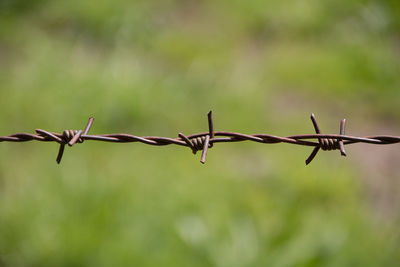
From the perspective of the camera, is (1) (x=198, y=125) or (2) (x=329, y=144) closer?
(2) (x=329, y=144)

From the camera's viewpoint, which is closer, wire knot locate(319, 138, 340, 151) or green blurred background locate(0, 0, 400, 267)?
wire knot locate(319, 138, 340, 151)

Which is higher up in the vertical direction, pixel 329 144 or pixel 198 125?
pixel 198 125

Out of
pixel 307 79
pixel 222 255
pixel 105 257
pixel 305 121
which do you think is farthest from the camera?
pixel 307 79

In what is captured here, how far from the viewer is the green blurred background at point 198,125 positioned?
3.05m

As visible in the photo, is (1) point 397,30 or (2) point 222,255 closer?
(2) point 222,255

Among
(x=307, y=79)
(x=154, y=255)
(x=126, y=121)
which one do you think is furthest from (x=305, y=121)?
(x=154, y=255)

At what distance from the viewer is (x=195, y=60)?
524cm

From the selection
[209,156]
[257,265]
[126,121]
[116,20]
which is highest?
[116,20]

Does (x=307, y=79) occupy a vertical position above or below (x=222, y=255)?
above

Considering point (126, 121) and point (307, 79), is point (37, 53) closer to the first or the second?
point (126, 121)

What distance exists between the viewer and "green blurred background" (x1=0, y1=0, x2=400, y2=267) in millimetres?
3047

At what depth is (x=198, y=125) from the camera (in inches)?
174

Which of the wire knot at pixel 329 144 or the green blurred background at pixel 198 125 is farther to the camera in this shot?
the green blurred background at pixel 198 125

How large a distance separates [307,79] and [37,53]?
2526mm
